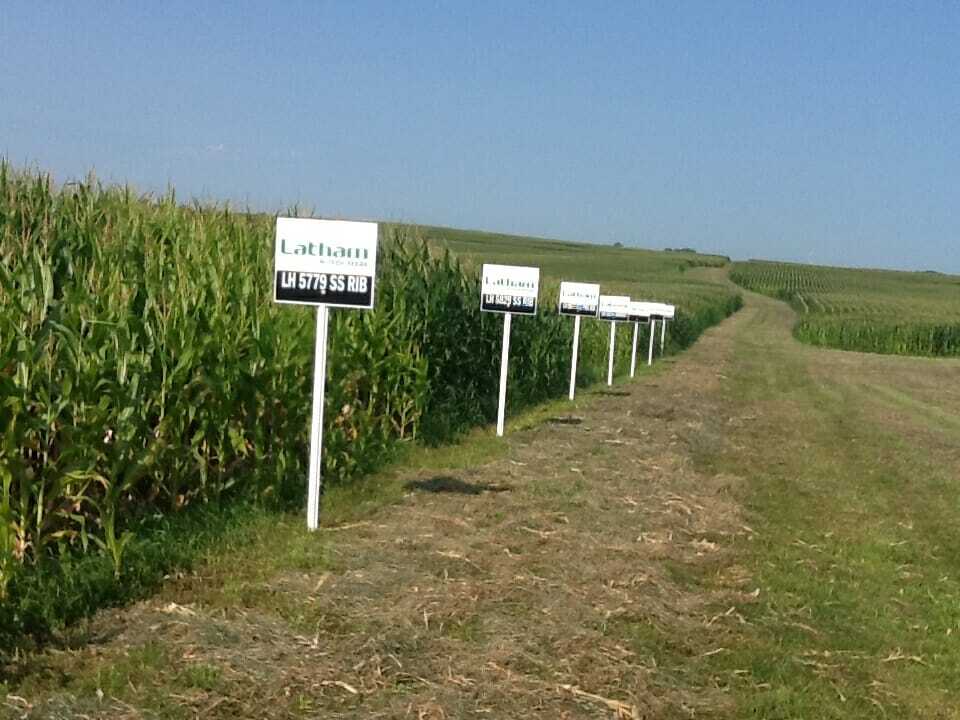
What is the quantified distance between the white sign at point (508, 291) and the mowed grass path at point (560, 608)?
2229 millimetres

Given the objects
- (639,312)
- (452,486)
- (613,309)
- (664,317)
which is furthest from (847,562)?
(664,317)

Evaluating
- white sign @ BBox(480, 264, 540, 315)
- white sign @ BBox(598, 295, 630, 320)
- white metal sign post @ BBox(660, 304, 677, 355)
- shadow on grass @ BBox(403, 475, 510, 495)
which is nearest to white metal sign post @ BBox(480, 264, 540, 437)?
white sign @ BBox(480, 264, 540, 315)

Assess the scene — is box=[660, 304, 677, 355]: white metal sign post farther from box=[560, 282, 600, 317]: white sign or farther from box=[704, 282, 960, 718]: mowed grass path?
box=[560, 282, 600, 317]: white sign

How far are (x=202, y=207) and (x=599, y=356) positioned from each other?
18.9 m

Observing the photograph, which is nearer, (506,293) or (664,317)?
(506,293)

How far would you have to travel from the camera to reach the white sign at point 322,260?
325 inches

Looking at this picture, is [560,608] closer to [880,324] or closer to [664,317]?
[664,317]

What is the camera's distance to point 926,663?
646 cm

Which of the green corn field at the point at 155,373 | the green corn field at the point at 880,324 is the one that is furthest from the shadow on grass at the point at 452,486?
the green corn field at the point at 880,324

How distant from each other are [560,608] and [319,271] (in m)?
3.25

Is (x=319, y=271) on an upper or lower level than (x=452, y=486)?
upper

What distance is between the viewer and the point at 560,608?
658 cm

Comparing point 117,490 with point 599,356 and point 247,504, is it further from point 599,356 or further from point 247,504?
point 599,356

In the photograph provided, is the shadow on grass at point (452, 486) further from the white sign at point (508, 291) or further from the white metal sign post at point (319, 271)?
the white sign at point (508, 291)
